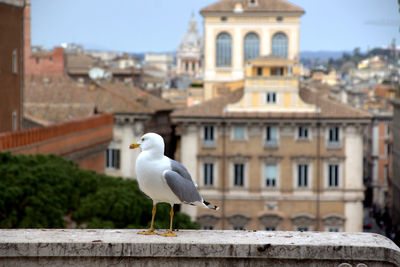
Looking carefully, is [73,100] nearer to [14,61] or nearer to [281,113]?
[281,113]

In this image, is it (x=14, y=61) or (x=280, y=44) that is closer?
(x=14, y=61)

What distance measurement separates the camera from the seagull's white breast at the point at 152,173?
7930mm

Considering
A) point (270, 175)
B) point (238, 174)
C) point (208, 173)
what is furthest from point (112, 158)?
point (270, 175)

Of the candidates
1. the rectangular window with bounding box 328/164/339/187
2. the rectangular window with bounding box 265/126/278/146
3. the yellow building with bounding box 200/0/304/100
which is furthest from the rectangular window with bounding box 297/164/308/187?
the yellow building with bounding box 200/0/304/100

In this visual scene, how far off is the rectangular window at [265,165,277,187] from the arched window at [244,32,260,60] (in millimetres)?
18049

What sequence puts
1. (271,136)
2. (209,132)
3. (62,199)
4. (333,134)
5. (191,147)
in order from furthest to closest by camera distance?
(209,132)
(191,147)
(271,136)
(333,134)
(62,199)

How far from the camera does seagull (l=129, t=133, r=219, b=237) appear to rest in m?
7.91

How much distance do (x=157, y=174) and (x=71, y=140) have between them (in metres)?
28.5

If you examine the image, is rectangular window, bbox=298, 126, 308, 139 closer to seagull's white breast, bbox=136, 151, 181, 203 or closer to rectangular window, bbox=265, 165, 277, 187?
rectangular window, bbox=265, 165, 277, 187

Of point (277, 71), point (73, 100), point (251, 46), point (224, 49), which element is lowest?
point (73, 100)

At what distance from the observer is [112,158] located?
57.7 m

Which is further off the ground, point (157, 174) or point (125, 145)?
point (157, 174)

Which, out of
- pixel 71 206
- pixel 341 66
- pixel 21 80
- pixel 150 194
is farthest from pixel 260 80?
pixel 341 66

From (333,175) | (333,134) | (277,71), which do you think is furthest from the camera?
(277,71)
